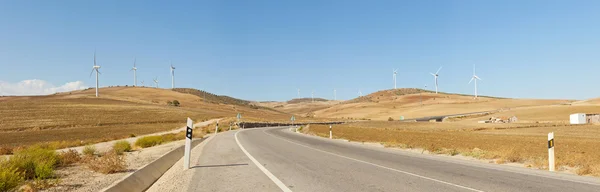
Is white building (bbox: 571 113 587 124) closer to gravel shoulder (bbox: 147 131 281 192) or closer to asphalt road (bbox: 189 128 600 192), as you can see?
asphalt road (bbox: 189 128 600 192)

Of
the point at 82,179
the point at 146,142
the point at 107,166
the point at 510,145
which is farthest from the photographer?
the point at 510,145

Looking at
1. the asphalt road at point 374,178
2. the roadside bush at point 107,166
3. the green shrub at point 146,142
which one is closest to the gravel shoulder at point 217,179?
the asphalt road at point 374,178

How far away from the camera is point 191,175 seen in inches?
494

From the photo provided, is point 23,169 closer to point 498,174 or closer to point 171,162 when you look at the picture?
point 171,162

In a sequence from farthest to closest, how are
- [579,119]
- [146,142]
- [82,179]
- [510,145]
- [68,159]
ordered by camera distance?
[579,119] → [510,145] → [146,142] → [68,159] → [82,179]

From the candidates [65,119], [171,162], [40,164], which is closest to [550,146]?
[171,162]

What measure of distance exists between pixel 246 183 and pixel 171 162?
258 inches

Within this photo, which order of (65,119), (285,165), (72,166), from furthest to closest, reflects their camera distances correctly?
1. (65,119)
2. (285,165)
3. (72,166)

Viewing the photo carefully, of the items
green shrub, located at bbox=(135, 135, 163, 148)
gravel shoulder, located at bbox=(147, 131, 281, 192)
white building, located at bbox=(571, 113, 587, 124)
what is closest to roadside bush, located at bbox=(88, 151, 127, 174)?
gravel shoulder, located at bbox=(147, 131, 281, 192)

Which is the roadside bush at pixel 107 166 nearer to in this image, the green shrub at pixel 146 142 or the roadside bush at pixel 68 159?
the roadside bush at pixel 68 159

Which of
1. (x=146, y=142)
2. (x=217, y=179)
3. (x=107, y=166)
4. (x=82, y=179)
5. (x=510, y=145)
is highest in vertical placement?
(x=107, y=166)

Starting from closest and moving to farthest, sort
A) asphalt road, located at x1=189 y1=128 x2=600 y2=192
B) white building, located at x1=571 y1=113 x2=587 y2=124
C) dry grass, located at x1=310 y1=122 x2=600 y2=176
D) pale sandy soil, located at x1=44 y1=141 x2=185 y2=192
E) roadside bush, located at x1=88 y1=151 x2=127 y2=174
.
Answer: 1. pale sandy soil, located at x1=44 y1=141 x2=185 y2=192
2. asphalt road, located at x1=189 y1=128 x2=600 y2=192
3. roadside bush, located at x1=88 y1=151 x2=127 y2=174
4. dry grass, located at x1=310 y1=122 x2=600 y2=176
5. white building, located at x1=571 y1=113 x2=587 y2=124

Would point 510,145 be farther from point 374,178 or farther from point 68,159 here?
point 68,159

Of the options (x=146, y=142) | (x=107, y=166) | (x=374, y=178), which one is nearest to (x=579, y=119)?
(x=146, y=142)
